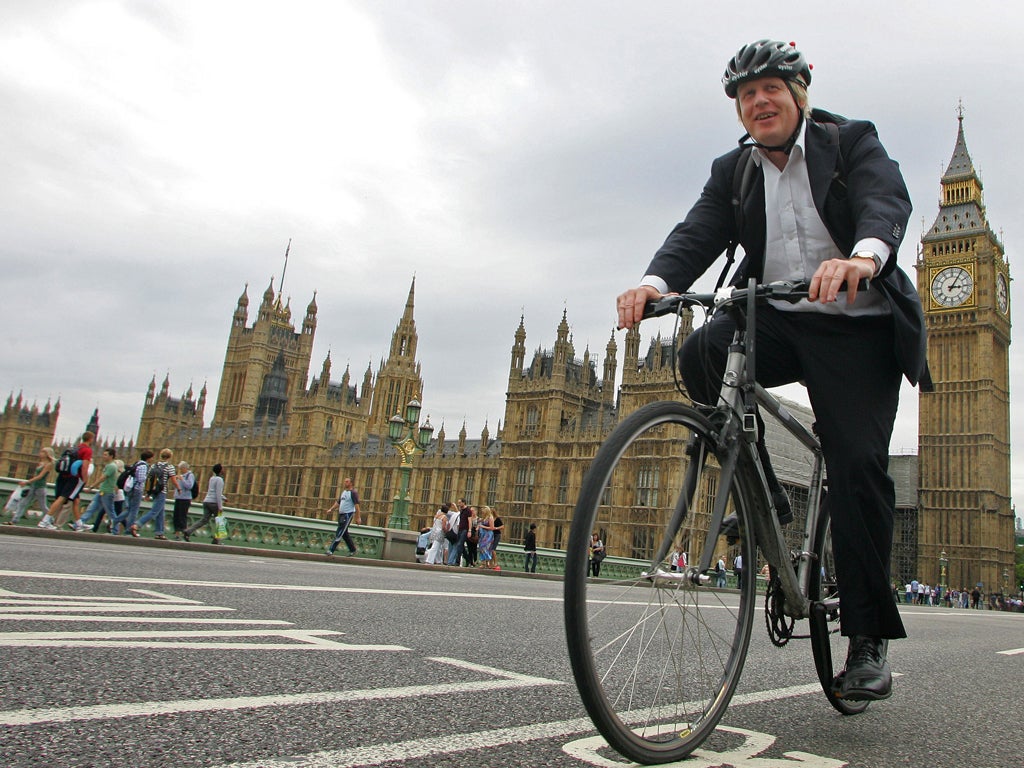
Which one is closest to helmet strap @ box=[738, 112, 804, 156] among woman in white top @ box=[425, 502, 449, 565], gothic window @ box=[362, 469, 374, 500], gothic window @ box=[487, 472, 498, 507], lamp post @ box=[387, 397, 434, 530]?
woman in white top @ box=[425, 502, 449, 565]

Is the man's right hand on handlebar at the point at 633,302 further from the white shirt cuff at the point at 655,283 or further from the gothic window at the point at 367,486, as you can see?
the gothic window at the point at 367,486

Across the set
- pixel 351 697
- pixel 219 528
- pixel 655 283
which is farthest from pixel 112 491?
pixel 655 283

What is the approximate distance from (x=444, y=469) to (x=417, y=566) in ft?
129

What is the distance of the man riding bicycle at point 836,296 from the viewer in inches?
87.1

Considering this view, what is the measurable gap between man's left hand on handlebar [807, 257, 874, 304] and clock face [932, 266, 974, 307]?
65.6 metres

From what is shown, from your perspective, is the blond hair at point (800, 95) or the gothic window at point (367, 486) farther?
the gothic window at point (367, 486)

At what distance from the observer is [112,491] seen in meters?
12.4

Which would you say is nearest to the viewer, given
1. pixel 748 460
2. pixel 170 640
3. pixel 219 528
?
pixel 748 460

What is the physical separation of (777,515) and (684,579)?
480 millimetres

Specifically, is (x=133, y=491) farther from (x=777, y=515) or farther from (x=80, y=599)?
(x=777, y=515)

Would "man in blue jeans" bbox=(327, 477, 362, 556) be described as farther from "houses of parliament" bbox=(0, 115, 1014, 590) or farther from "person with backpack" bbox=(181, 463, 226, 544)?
"houses of parliament" bbox=(0, 115, 1014, 590)

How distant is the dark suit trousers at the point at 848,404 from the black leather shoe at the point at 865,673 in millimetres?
60

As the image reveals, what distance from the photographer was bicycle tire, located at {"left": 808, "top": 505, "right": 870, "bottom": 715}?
234 cm

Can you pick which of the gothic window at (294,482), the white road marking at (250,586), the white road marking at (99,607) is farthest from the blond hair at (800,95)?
the gothic window at (294,482)
